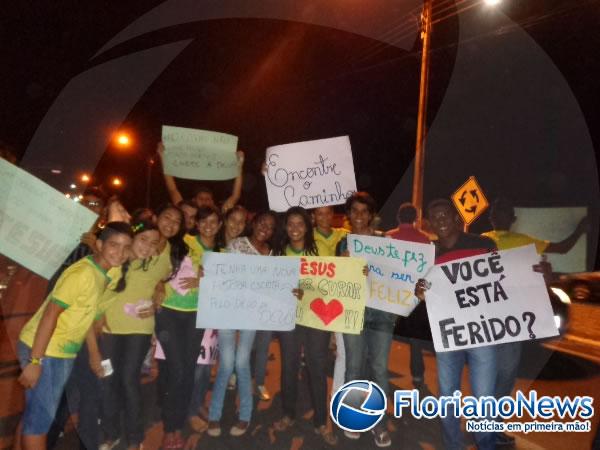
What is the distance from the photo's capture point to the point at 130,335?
3.72 m

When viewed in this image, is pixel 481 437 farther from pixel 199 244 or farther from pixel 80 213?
pixel 80 213

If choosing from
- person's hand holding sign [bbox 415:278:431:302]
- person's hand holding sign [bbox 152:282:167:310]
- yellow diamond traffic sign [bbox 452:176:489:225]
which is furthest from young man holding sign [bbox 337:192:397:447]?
yellow diamond traffic sign [bbox 452:176:489:225]

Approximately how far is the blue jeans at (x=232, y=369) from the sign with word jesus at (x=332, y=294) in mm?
541

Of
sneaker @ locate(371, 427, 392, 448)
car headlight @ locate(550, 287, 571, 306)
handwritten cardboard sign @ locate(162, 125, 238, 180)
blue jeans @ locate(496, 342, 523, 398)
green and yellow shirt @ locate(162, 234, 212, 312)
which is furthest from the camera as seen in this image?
car headlight @ locate(550, 287, 571, 306)

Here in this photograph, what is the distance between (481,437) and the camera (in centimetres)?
374

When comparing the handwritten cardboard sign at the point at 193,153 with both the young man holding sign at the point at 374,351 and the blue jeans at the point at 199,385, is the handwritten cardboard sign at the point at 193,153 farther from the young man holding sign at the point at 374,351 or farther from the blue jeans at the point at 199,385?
the young man holding sign at the point at 374,351

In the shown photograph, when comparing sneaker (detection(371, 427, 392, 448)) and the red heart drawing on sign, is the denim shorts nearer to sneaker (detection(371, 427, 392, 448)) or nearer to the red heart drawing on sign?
the red heart drawing on sign

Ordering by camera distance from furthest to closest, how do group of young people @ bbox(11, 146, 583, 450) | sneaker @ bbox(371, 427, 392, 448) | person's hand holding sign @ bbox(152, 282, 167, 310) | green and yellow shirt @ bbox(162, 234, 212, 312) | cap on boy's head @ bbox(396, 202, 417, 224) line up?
cap on boy's head @ bbox(396, 202, 417, 224)
sneaker @ bbox(371, 427, 392, 448)
green and yellow shirt @ bbox(162, 234, 212, 312)
person's hand holding sign @ bbox(152, 282, 167, 310)
group of young people @ bbox(11, 146, 583, 450)

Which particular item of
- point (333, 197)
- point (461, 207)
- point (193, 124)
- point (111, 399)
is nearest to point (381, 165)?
point (193, 124)

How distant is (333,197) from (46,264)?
9.16 ft

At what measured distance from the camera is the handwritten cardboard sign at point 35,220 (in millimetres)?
3416

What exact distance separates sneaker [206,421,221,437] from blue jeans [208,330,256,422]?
3 cm

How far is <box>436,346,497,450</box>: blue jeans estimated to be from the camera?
12.0 feet

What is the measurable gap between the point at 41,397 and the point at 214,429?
→ 1655mm
